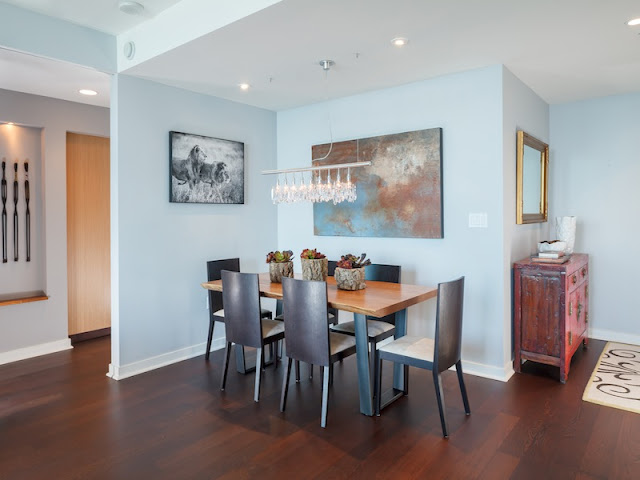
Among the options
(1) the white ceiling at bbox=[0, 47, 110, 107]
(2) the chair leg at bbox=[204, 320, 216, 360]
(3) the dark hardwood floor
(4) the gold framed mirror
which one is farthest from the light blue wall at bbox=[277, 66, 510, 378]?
(1) the white ceiling at bbox=[0, 47, 110, 107]

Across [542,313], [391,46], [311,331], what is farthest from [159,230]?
[542,313]

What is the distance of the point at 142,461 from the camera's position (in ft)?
7.70

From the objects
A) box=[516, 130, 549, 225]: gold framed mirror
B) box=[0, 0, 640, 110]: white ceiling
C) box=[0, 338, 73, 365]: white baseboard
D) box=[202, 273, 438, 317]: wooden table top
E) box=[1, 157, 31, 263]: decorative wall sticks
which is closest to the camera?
box=[0, 0, 640, 110]: white ceiling

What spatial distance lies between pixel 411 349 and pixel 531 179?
2234 mm

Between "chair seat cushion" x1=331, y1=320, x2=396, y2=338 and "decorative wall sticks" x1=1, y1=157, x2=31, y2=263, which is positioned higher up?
"decorative wall sticks" x1=1, y1=157, x2=31, y2=263

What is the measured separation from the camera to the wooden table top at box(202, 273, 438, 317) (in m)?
2.70

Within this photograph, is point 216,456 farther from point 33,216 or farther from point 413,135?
point 33,216

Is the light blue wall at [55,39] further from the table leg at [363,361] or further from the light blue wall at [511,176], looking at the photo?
the light blue wall at [511,176]

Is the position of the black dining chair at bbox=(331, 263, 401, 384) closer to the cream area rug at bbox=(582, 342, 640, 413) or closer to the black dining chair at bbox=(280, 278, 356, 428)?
the black dining chair at bbox=(280, 278, 356, 428)

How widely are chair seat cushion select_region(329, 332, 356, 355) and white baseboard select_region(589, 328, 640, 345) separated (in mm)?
3012

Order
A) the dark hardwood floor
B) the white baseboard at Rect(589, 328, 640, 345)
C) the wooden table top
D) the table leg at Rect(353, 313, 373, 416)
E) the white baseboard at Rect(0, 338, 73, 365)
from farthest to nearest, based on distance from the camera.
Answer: the white baseboard at Rect(589, 328, 640, 345) → the white baseboard at Rect(0, 338, 73, 365) → the table leg at Rect(353, 313, 373, 416) → the wooden table top → the dark hardwood floor

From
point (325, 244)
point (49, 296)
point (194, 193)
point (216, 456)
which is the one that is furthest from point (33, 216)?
point (216, 456)

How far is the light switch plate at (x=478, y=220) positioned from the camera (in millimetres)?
3549

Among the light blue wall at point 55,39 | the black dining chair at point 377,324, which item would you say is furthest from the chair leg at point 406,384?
the light blue wall at point 55,39
